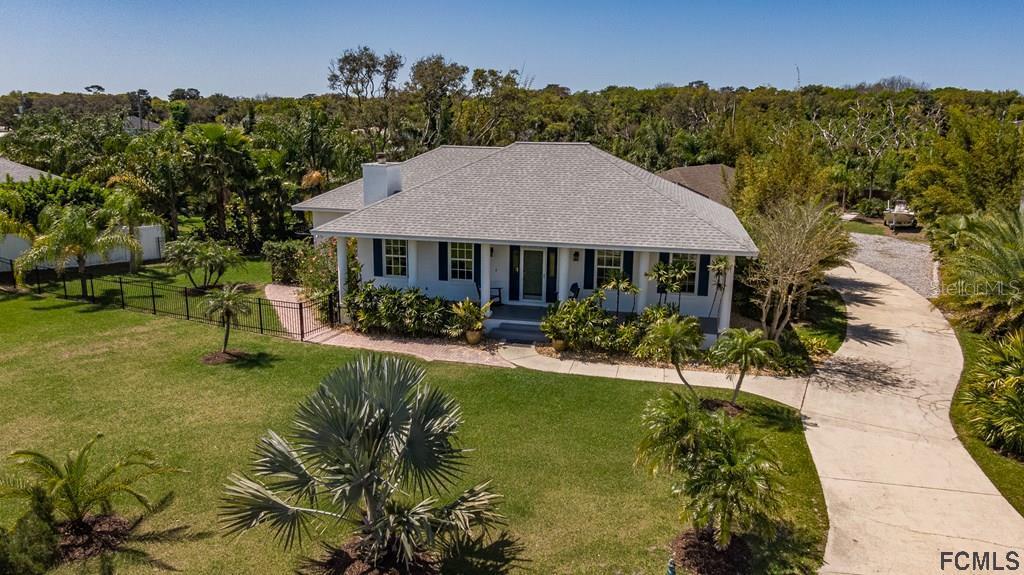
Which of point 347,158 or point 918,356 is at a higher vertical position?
point 347,158

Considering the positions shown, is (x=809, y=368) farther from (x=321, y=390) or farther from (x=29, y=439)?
(x=29, y=439)

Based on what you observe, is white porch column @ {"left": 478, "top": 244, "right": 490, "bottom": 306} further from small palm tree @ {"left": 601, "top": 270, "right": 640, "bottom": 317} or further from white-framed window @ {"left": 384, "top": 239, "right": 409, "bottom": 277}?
small palm tree @ {"left": 601, "top": 270, "right": 640, "bottom": 317}

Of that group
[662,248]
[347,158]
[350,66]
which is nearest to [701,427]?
[662,248]

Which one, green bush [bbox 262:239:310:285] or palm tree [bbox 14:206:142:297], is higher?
palm tree [bbox 14:206:142:297]

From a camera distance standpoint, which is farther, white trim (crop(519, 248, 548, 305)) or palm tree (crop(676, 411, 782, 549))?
white trim (crop(519, 248, 548, 305))

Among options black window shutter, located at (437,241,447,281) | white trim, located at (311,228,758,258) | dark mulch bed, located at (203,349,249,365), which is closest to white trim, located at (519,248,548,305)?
white trim, located at (311,228,758,258)

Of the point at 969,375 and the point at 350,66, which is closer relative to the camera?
the point at 969,375
